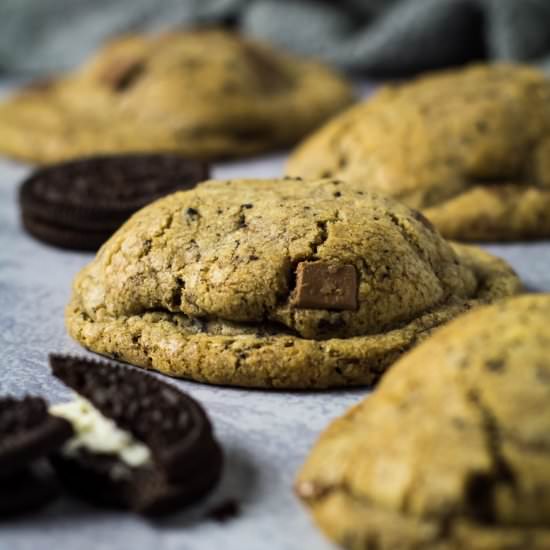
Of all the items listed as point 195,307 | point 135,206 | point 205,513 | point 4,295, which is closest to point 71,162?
point 135,206

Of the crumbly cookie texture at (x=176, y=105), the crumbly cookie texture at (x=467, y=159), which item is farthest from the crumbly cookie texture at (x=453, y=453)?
the crumbly cookie texture at (x=176, y=105)

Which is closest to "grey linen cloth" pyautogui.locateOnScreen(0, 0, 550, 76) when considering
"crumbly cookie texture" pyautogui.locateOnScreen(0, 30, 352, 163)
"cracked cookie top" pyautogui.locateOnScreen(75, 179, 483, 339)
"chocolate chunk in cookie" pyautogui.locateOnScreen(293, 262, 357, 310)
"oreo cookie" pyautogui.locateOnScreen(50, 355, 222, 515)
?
"crumbly cookie texture" pyautogui.locateOnScreen(0, 30, 352, 163)

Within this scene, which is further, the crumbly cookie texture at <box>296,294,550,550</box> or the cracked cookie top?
the cracked cookie top

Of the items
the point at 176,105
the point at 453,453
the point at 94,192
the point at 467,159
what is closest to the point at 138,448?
the point at 453,453

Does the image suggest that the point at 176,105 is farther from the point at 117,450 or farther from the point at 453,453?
the point at 453,453

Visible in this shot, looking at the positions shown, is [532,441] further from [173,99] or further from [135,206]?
[173,99]

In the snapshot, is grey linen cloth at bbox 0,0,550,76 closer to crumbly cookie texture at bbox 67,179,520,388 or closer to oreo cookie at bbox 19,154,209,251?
oreo cookie at bbox 19,154,209,251
